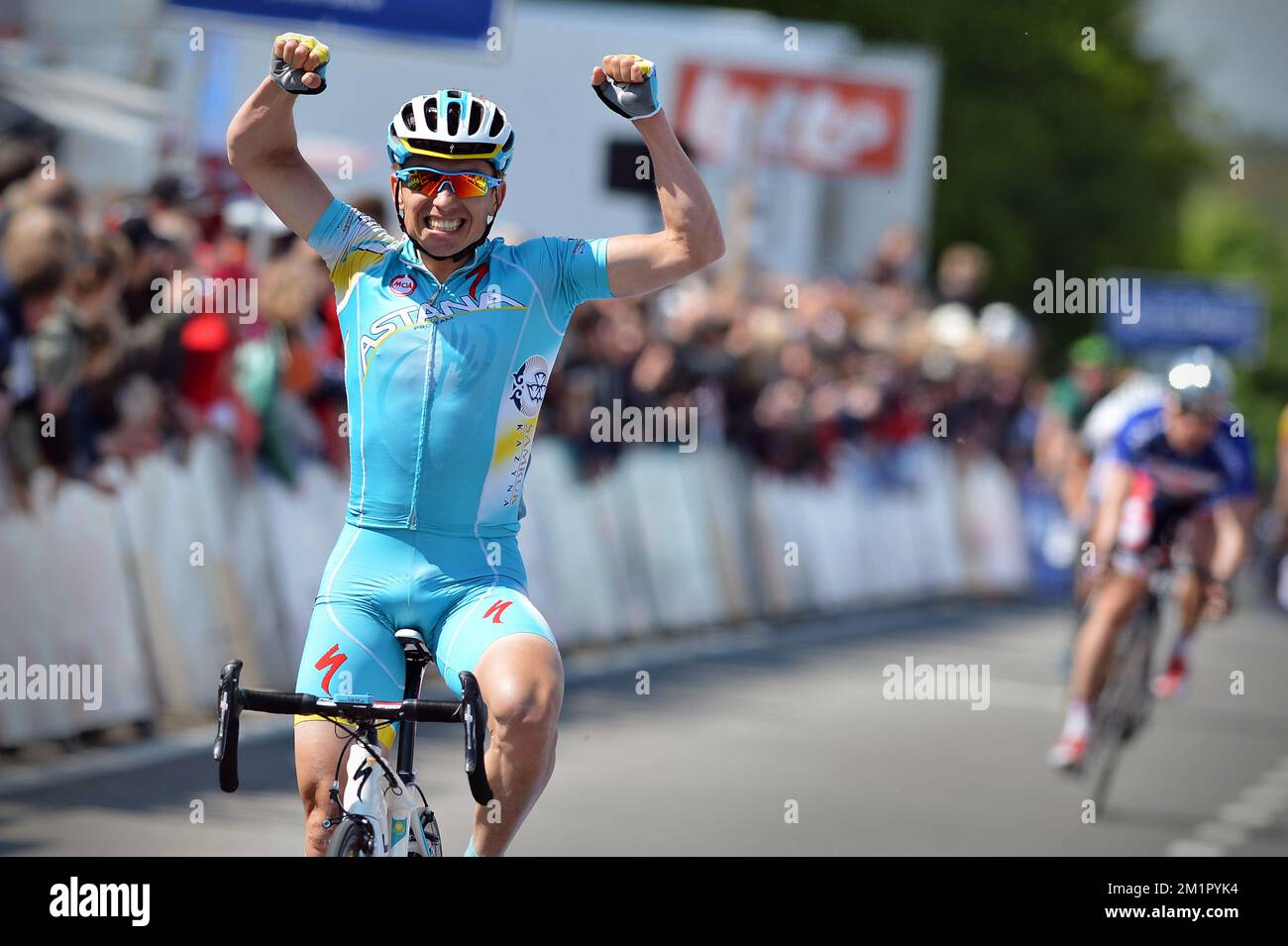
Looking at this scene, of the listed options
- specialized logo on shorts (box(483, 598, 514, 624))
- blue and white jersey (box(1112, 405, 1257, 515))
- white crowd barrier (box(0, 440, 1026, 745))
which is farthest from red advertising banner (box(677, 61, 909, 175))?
specialized logo on shorts (box(483, 598, 514, 624))

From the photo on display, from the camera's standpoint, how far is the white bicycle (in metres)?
5.09

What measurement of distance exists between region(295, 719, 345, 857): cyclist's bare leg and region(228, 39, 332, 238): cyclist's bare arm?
1.36 meters

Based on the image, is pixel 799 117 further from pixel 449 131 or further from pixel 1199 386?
pixel 449 131

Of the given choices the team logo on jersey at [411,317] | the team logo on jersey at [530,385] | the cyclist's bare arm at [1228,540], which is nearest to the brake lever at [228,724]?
the team logo on jersey at [411,317]

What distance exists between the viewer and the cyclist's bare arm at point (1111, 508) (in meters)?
11.8

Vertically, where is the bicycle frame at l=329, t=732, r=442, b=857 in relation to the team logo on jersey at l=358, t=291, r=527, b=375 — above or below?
below

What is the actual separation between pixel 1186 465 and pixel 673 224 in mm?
6597

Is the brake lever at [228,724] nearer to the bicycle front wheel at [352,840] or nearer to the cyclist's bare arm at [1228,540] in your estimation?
the bicycle front wheel at [352,840]

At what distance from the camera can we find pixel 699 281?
63.9 feet

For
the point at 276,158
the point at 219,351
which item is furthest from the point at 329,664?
the point at 219,351

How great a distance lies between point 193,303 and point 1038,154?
49.5 metres

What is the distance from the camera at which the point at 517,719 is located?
540 cm

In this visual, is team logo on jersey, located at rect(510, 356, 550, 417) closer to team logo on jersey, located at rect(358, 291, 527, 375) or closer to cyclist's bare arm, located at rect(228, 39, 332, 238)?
team logo on jersey, located at rect(358, 291, 527, 375)
